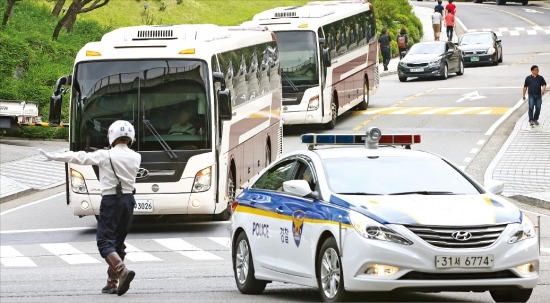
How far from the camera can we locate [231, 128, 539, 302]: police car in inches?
453

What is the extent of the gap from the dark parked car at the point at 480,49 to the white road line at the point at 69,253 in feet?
129

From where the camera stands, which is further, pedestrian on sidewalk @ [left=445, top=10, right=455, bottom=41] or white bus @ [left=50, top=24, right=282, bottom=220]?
pedestrian on sidewalk @ [left=445, top=10, right=455, bottom=41]

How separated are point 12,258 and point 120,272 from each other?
19.2ft

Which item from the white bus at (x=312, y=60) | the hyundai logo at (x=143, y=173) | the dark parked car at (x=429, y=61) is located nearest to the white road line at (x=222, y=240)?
A: the hyundai logo at (x=143, y=173)

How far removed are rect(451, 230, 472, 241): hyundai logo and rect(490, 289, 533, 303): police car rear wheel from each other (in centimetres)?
81

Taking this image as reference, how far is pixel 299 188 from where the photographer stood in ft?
41.1

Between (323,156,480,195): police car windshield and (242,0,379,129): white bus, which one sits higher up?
(323,156,480,195): police car windshield

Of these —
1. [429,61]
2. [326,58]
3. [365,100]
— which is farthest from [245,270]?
[429,61]

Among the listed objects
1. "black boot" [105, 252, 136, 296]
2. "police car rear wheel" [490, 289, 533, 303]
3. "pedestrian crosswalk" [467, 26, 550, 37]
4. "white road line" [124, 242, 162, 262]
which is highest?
"police car rear wheel" [490, 289, 533, 303]

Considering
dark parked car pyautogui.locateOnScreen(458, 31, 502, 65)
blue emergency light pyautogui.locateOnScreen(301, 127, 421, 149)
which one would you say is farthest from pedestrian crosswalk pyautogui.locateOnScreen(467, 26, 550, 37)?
blue emergency light pyautogui.locateOnScreen(301, 127, 421, 149)

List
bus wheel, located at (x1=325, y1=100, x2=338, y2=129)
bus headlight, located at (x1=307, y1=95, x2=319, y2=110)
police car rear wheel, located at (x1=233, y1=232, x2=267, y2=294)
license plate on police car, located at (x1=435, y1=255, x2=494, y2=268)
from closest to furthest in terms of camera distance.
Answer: license plate on police car, located at (x1=435, y1=255, x2=494, y2=268)
police car rear wheel, located at (x1=233, y1=232, x2=267, y2=294)
bus headlight, located at (x1=307, y1=95, x2=319, y2=110)
bus wheel, located at (x1=325, y1=100, x2=338, y2=129)

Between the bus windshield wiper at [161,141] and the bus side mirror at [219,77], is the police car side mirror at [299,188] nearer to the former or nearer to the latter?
the bus windshield wiper at [161,141]

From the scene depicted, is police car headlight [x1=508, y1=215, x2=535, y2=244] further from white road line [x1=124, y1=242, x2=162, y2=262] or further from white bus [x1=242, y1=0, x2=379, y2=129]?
white bus [x1=242, y1=0, x2=379, y2=129]

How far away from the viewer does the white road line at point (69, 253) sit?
1873cm
